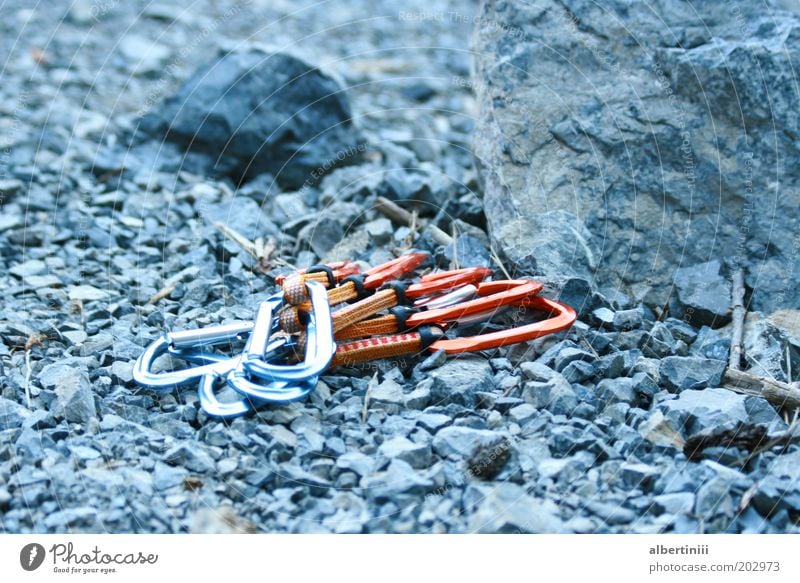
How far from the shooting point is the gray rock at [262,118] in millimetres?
6555

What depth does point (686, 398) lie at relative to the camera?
11.9ft

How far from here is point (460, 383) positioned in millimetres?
3721

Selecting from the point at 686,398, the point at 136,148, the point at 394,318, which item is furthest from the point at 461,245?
the point at 136,148

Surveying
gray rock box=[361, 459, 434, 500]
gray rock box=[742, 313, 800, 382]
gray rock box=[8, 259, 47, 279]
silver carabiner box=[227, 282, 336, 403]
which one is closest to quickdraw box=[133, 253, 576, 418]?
silver carabiner box=[227, 282, 336, 403]

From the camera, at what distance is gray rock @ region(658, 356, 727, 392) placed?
381 centimetres

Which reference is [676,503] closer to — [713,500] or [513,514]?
[713,500]

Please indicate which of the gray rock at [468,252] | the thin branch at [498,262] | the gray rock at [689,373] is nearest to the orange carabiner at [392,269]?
the gray rock at [468,252]

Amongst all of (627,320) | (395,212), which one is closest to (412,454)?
(627,320)

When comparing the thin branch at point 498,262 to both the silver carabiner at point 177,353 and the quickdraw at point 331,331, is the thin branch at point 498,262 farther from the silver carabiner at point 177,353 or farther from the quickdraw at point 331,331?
the silver carabiner at point 177,353

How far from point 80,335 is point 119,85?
14.7 feet

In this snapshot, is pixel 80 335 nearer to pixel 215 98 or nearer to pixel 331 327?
pixel 331 327
